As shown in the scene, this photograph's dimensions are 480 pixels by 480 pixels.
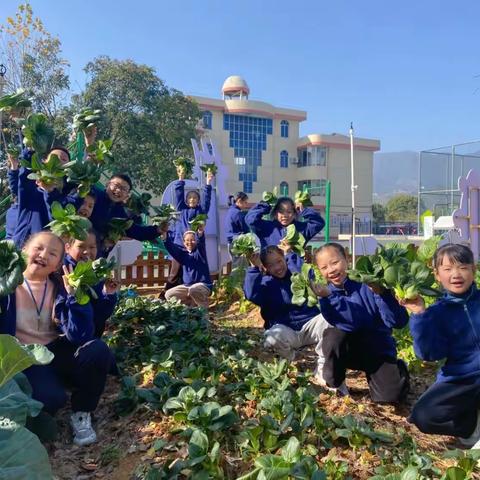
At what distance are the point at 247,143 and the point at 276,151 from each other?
2514mm

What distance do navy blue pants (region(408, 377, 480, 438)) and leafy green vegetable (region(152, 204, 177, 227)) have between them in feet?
8.92

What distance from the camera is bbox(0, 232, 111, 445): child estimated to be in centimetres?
255

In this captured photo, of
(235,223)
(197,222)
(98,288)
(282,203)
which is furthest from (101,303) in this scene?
(235,223)

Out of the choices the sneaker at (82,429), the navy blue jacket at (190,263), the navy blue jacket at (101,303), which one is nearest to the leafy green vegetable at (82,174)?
the navy blue jacket at (101,303)

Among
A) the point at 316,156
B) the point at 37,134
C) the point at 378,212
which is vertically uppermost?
the point at 316,156

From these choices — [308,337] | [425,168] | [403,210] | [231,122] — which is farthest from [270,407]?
[403,210]

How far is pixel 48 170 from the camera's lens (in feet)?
10.2

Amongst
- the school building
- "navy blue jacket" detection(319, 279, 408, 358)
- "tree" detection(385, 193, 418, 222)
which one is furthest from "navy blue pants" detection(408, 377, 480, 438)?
"tree" detection(385, 193, 418, 222)

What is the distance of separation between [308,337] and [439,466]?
1.35 meters

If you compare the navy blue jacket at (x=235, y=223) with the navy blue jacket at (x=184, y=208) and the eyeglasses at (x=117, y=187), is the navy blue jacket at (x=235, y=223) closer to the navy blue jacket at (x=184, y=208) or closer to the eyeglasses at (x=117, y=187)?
the navy blue jacket at (x=184, y=208)

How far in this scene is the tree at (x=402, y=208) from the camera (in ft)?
159

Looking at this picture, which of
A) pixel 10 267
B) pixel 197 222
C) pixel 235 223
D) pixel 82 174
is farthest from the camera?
pixel 235 223

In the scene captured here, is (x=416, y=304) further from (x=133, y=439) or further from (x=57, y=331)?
(x=57, y=331)

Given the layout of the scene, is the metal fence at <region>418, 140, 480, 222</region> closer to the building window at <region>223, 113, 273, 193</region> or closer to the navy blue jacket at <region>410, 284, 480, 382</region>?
the navy blue jacket at <region>410, 284, 480, 382</region>
